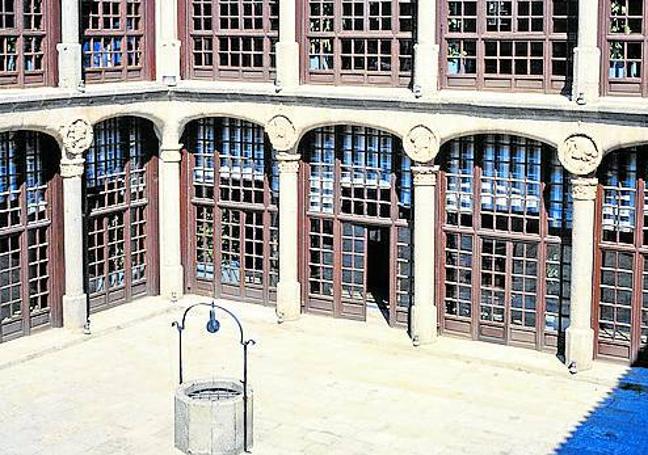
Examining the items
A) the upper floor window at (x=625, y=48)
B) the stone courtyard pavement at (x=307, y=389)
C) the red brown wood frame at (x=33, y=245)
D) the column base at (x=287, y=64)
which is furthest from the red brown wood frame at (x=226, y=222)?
the upper floor window at (x=625, y=48)

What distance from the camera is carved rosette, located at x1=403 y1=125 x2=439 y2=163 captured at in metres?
29.9

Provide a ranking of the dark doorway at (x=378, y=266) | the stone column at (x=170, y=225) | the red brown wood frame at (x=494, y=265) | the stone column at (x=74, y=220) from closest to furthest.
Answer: the red brown wood frame at (x=494, y=265) < the stone column at (x=74, y=220) < the dark doorway at (x=378, y=266) < the stone column at (x=170, y=225)

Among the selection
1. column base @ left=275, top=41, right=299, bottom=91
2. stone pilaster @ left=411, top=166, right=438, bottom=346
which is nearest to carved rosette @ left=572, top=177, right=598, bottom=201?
stone pilaster @ left=411, top=166, right=438, bottom=346

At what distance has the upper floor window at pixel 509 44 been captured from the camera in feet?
93.5

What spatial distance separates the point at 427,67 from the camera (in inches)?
1171

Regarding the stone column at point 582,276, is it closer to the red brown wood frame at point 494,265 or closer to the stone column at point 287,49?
the red brown wood frame at point 494,265

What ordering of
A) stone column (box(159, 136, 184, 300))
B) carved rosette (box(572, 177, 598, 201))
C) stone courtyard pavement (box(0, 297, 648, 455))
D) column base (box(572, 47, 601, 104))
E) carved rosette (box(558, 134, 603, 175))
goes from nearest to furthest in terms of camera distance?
stone courtyard pavement (box(0, 297, 648, 455)) < column base (box(572, 47, 601, 104)) < carved rosette (box(558, 134, 603, 175)) < carved rosette (box(572, 177, 598, 201)) < stone column (box(159, 136, 184, 300))

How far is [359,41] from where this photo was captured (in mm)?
31266

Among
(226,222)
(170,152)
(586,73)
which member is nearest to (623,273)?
(586,73)

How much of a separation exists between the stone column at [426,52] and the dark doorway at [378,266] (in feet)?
16.8

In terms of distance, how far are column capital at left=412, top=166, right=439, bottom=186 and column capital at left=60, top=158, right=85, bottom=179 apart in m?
8.12

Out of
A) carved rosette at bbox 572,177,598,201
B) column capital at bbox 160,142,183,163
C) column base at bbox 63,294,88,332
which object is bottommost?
column base at bbox 63,294,88,332

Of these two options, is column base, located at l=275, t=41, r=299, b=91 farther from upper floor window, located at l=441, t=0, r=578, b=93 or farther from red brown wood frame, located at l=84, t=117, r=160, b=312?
red brown wood frame, located at l=84, t=117, r=160, b=312

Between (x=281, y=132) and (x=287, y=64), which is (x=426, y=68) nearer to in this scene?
(x=287, y=64)
